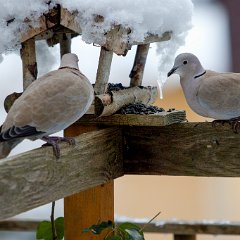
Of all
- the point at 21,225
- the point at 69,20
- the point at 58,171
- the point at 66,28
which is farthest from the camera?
the point at 21,225

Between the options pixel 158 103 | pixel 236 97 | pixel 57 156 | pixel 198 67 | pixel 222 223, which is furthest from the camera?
pixel 158 103

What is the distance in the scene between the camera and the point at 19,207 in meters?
2.10

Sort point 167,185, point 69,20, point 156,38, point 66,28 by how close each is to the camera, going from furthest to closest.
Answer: point 167,185 → point 156,38 → point 66,28 → point 69,20

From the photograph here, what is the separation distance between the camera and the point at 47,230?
9.62ft

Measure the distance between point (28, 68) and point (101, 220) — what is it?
2.04 ft

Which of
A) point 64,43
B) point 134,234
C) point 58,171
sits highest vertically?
point 64,43

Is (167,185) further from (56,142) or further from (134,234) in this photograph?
(56,142)

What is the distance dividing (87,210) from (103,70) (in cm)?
52

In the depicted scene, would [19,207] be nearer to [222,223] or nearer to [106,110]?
[106,110]

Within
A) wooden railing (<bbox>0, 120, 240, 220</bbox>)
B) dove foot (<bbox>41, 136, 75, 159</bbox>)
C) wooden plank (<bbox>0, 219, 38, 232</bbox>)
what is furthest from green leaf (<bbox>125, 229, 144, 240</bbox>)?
wooden plank (<bbox>0, 219, 38, 232</bbox>)

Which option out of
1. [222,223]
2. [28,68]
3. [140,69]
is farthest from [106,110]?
[222,223]

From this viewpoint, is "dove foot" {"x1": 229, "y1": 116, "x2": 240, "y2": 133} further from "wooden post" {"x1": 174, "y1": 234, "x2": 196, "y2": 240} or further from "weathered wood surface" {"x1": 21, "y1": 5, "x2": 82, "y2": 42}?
"wooden post" {"x1": 174, "y1": 234, "x2": 196, "y2": 240}

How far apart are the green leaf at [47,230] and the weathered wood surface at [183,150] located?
0.33 m

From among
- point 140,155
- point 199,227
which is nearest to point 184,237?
point 199,227
